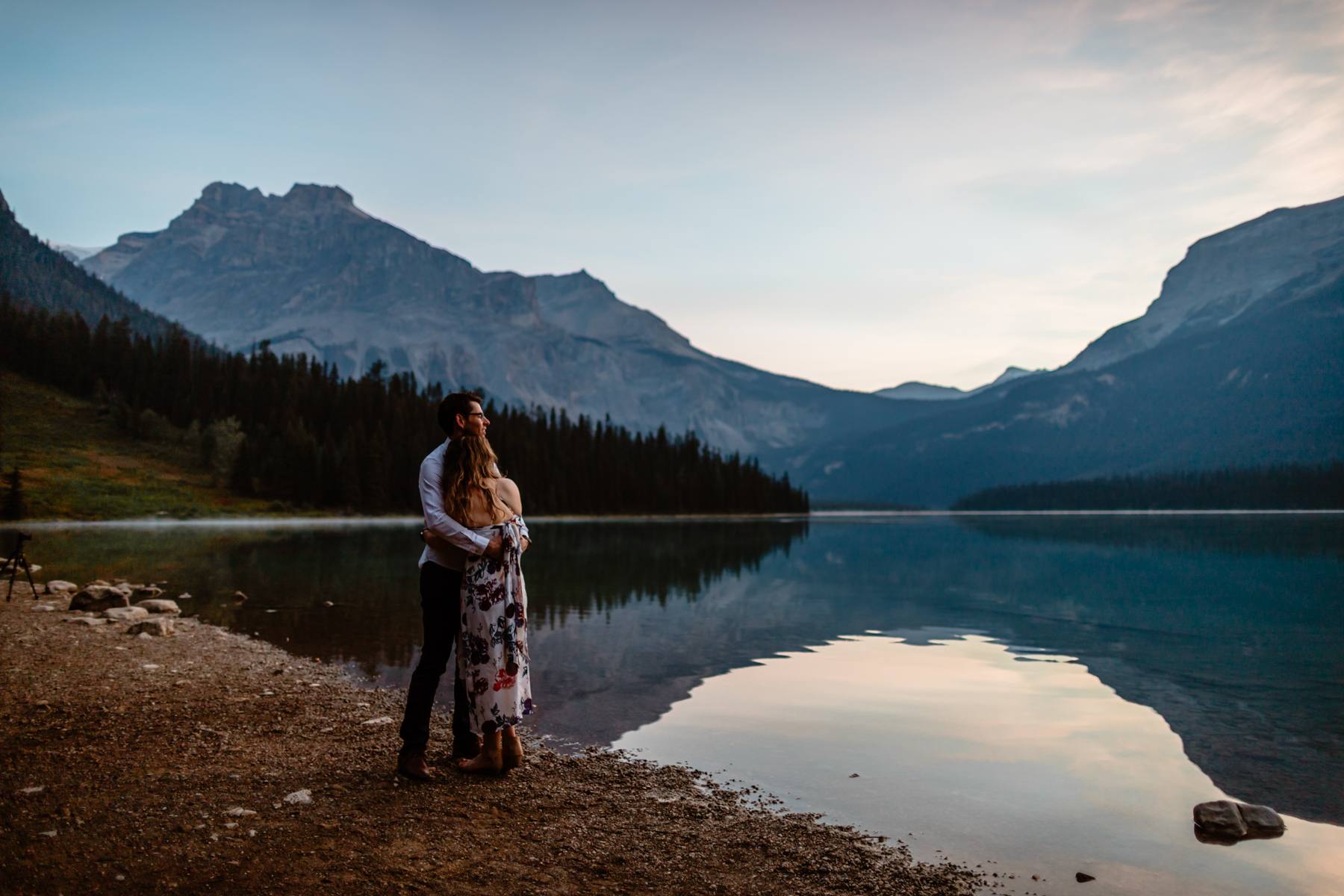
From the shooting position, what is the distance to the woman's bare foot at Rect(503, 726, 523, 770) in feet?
32.7

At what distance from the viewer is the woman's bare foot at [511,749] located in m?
9.98

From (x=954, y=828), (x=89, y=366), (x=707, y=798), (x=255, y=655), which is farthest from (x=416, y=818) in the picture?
(x=89, y=366)

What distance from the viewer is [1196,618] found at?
3072 centimetres

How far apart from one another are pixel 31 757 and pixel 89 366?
177968 millimetres

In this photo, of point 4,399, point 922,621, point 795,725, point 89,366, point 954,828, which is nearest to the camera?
point 954,828

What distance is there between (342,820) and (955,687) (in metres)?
13.4

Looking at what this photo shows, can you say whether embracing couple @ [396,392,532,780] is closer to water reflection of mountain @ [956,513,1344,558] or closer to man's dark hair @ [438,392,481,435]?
man's dark hair @ [438,392,481,435]

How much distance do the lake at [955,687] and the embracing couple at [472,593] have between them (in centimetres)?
140

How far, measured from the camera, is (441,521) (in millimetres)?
9148

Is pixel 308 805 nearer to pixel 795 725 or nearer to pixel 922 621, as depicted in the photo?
pixel 795 725

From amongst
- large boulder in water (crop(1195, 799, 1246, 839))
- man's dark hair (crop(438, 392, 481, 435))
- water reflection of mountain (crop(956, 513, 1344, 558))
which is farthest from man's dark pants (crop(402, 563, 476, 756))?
water reflection of mountain (crop(956, 513, 1344, 558))

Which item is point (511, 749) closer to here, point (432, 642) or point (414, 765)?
point (414, 765)

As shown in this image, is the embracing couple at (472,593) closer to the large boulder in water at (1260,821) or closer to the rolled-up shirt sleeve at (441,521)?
the rolled-up shirt sleeve at (441,521)

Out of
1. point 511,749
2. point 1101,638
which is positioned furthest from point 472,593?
point 1101,638
